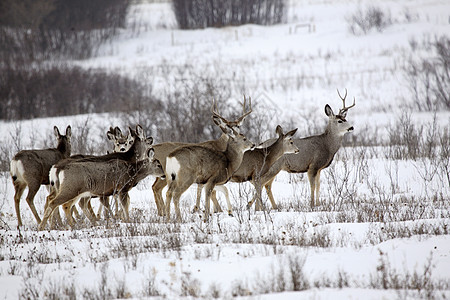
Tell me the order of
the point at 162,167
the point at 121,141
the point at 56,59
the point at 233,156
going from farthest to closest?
the point at 56,59, the point at 121,141, the point at 162,167, the point at 233,156

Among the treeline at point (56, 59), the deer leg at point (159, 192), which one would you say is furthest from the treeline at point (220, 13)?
the deer leg at point (159, 192)

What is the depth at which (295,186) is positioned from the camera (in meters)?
14.5

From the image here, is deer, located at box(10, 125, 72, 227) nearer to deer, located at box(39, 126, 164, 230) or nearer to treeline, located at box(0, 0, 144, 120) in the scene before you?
deer, located at box(39, 126, 164, 230)

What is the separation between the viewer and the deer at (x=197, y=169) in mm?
10170

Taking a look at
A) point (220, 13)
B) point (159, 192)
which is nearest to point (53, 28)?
point (220, 13)

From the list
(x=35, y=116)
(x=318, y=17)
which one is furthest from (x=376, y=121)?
(x=318, y=17)

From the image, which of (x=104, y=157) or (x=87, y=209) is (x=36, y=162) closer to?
(x=87, y=209)

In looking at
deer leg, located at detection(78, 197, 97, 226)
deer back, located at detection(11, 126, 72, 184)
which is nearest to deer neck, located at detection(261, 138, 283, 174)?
deer leg, located at detection(78, 197, 97, 226)

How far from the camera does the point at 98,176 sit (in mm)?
9891

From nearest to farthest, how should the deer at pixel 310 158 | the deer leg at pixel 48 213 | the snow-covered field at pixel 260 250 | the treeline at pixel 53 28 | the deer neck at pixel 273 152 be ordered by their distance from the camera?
1. the snow-covered field at pixel 260 250
2. the deer leg at pixel 48 213
3. the deer neck at pixel 273 152
4. the deer at pixel 310 158
5. the treeline at pixel 53 28

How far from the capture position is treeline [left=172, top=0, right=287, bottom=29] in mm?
56500

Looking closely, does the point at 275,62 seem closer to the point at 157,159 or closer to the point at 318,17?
the point at 318,17

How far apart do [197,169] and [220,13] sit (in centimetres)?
4833

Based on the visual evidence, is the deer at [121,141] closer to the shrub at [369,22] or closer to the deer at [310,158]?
the deer at [310,158]
